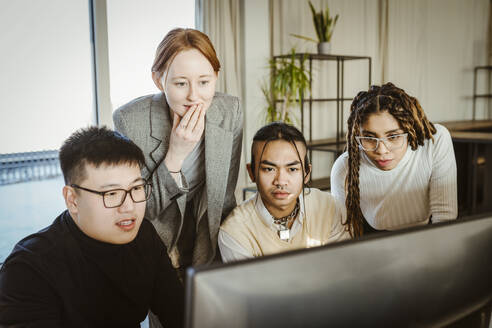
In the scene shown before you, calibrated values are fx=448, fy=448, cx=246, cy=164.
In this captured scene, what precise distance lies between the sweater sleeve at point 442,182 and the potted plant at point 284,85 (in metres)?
2.61

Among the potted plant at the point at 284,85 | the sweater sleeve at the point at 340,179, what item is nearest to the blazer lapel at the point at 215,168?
the sweater sleeve at the point at 340,179

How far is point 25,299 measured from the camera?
92 cm

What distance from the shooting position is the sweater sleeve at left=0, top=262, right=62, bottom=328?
→ 2.98 feet

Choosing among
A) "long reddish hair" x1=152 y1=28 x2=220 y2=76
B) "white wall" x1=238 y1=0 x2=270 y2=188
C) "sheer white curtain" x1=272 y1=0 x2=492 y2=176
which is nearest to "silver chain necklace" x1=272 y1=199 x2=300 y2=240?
"long reddish hair" x1=152 y1=28 x2=220 y2=76

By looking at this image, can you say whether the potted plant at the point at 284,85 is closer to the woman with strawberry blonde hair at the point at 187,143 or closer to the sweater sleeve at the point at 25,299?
the woman with strawberry blonde hair at the point at 187,143

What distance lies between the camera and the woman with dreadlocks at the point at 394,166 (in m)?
1.45

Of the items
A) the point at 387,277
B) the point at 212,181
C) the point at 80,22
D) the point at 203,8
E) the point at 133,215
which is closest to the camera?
the point at 387,277

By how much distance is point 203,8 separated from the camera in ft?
13.1

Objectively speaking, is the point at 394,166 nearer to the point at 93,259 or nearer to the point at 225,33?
the point at 93,259

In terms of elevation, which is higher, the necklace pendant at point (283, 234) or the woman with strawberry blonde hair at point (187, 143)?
the woman with strawberry blonde hair at point (187, 143)

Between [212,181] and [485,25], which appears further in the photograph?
[485,25]

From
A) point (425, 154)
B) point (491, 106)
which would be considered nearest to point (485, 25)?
point (491, 106)

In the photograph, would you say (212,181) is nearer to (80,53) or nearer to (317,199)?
(317,199)

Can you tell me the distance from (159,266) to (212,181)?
1.05ft
